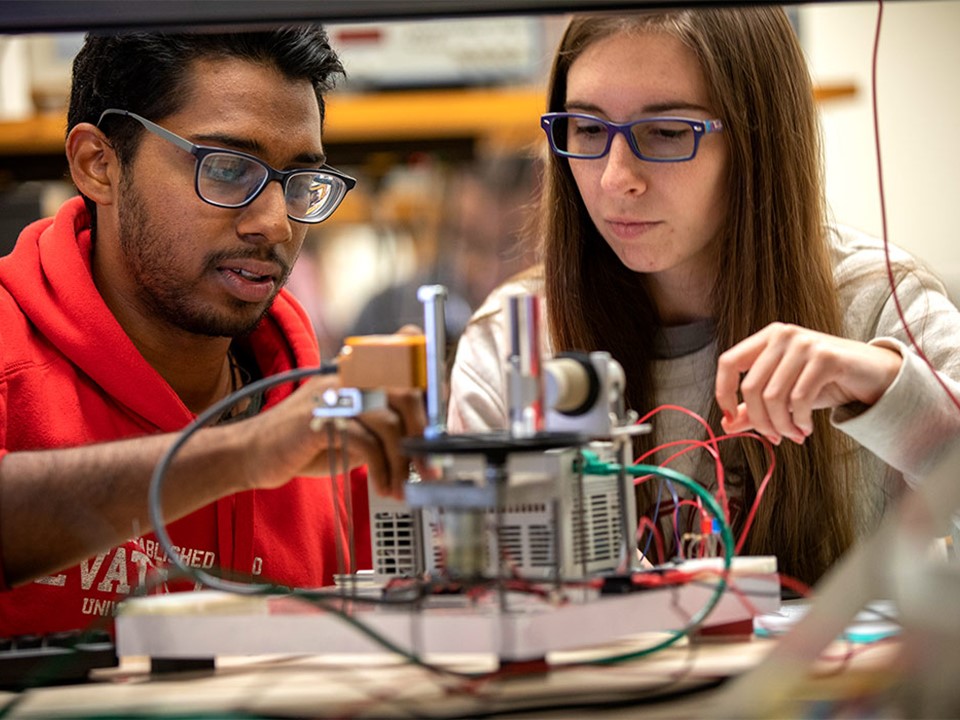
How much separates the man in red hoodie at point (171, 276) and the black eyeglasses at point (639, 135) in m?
0.31

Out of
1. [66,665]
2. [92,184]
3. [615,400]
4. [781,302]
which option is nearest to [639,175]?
[781,302]

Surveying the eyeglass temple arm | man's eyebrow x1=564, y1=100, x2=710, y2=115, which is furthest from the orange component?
man's eyebrow x1=564, y1=100, x2=710, y2=115

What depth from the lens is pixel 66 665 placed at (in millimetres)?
1037

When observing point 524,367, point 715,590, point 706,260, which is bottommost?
point 715,590

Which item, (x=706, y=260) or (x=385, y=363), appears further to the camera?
(x=706, y=260)

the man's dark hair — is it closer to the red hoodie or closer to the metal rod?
the red hoodie

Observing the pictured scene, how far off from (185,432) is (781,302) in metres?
0.90

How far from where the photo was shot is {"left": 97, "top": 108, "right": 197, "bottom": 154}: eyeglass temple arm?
4.95 ft

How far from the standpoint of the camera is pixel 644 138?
1.60 metres

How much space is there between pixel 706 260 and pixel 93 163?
0.87 meters

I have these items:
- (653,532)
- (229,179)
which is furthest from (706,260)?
(229,179)

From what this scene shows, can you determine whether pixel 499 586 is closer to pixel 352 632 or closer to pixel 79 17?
pixel 352 632

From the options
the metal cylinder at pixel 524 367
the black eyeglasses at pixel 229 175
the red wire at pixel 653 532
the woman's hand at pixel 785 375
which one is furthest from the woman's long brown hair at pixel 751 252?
the metal cylinder at pixel 524 367

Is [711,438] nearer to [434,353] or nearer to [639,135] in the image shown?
[639,135]
